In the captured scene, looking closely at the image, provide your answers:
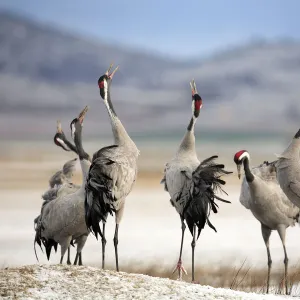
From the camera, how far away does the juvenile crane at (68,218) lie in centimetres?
1034

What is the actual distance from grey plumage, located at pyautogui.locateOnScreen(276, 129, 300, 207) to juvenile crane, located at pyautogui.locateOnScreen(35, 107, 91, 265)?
2727mm

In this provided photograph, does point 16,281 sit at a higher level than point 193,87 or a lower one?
lower

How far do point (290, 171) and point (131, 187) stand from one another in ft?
7.68

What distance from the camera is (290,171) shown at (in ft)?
36.1

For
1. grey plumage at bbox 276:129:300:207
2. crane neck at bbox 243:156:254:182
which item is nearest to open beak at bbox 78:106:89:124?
crane neck at bbox 243:156:254:182

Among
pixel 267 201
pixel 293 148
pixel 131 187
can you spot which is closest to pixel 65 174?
pixel 131 187

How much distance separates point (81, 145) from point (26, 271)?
2.26 m

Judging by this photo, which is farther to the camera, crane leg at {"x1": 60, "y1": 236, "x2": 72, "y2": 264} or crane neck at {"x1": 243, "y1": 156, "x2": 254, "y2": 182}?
crane neck at {"x1": 243, "y1": 156, "x2": 254, "y2": 182}

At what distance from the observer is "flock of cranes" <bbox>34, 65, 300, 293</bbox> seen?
994 centimetres

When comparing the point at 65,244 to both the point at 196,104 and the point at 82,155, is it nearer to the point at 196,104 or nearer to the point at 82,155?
the point at 82,155

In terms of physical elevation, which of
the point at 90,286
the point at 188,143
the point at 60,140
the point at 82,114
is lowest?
the point at 90,286

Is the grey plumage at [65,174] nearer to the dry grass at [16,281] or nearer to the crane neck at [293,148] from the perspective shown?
the dry grass at [16,281]

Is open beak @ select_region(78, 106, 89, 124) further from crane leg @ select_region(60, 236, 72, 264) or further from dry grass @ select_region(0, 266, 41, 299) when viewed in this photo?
dry grass @ select_region(0, 266, 41, 299)

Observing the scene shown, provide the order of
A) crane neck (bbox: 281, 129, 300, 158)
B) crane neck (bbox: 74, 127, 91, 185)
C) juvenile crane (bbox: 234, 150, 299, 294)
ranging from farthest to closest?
crane neck (bbox: 281, 129, 300, 158)
juvenile crane (bbox: 234, 150, 299, 294)
crane neck (bbox: 74, 127, 91, 185)
